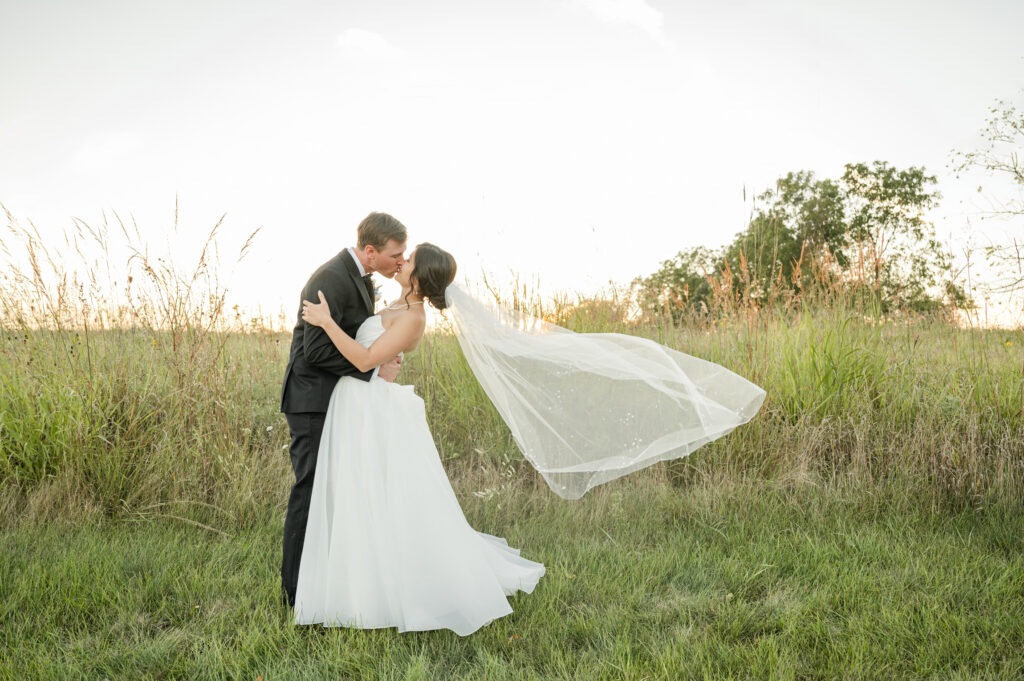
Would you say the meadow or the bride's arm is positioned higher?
the bride's arm

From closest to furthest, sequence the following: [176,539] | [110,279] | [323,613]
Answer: [323,613], [176,539], [110,279]

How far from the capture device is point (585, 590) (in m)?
3.57

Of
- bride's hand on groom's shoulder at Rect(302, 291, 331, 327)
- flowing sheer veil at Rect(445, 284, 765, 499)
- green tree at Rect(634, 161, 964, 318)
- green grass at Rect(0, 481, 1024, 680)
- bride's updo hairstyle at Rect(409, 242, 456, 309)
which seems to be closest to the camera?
green grass at Rect(0, 481, 1024, 680)

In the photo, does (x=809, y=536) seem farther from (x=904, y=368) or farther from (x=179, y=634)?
(x=179, y=634)

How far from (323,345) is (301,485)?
75cm

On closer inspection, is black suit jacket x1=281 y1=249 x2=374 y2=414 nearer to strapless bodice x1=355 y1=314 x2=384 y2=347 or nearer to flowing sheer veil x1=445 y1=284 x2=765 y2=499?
strapless bodice x1=355 y1=314 x2=384 y2=347

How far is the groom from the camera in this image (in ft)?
10.7

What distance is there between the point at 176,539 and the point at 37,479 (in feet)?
4.71

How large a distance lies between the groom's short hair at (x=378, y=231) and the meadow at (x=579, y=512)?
1960 mm

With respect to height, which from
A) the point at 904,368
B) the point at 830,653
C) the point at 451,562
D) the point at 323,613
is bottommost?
the point at 830,653

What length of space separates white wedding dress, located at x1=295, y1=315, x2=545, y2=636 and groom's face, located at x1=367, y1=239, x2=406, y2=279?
316mm

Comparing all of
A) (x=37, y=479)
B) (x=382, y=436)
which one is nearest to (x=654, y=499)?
(x=382, y=436)

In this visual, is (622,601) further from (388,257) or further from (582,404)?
(388,257)

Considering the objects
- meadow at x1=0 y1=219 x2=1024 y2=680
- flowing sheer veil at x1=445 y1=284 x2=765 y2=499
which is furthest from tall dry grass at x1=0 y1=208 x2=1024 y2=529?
flowing sheer veil at x1=445 y1=284 x2=765 y2=499
